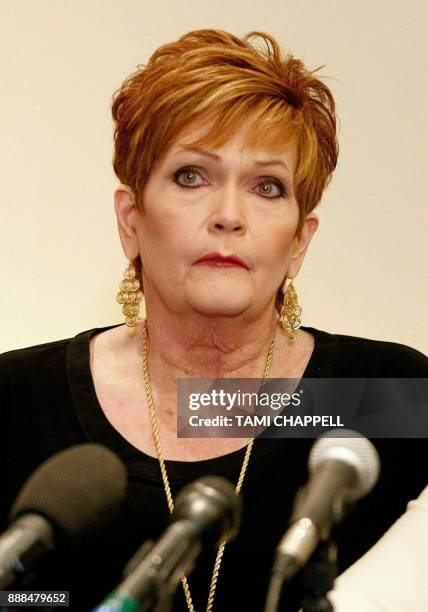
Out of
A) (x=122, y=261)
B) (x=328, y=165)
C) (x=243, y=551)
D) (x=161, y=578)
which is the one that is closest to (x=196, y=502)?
(x=161, y=578)

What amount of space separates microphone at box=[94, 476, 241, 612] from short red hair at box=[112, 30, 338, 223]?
2.49ft

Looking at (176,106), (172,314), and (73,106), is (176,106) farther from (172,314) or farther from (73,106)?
(73,106)

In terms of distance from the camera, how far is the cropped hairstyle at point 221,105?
1.45 meters

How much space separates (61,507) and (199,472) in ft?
2.26

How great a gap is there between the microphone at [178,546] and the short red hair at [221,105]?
0.76m

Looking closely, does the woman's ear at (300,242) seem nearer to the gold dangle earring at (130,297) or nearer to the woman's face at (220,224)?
the woman's face at (220,224)

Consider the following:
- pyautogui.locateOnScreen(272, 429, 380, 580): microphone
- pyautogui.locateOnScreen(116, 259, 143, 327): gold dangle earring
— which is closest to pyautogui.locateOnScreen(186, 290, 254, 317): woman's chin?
pyautogui.locateOnScreen(116, 259, 143, 327): gold dangle earring

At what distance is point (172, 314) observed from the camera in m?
1.56

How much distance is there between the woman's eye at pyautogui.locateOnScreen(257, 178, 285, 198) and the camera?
1.49 meters

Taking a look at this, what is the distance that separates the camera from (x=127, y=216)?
1.61 meters

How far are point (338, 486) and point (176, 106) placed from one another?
82 cm

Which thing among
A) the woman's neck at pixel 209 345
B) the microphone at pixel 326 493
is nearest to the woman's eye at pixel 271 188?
the woman's neck at pixel 209 345

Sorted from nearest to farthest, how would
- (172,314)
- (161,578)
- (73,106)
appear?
1. (161,578)
2. (172,314)
3. (73,106)

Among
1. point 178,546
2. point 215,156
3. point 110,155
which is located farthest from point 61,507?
point 110,155
